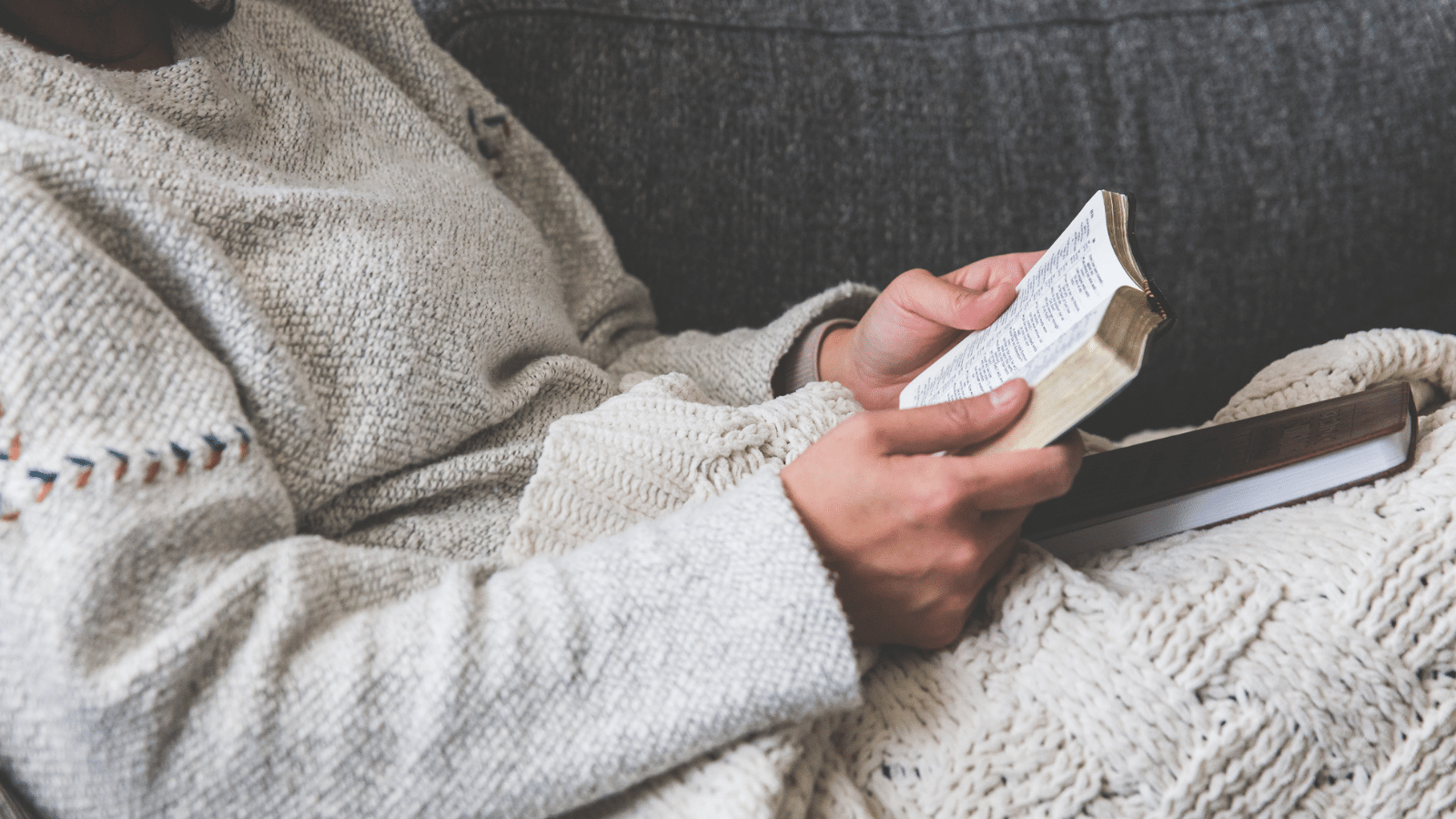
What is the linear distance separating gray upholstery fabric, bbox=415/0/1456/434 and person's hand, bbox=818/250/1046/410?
206mm

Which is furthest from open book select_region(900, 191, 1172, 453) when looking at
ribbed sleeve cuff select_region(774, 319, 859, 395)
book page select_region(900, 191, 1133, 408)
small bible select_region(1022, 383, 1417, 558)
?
ribbed sleeve cuff select_region(774, 319, 859, 395)

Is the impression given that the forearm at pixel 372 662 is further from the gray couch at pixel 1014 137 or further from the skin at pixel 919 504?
the gray couch at pixel 1014 137

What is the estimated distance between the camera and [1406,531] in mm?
526

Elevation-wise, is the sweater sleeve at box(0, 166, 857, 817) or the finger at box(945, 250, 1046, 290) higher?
the finger at box(945, 250, 1046, 290)

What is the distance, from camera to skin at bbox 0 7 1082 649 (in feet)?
1.60

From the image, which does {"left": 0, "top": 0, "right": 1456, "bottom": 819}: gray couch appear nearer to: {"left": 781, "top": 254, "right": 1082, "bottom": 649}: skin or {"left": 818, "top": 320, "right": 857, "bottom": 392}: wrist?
{"left": 818, "top": 320, "right": 857, "bottom": 392}: wrist

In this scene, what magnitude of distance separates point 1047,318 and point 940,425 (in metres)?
0.09

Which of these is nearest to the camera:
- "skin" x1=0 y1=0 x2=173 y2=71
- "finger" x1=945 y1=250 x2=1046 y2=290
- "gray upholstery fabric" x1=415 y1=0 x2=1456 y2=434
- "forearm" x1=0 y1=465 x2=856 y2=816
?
"forearm" x1=0 y1=465 x2=856 y2=816

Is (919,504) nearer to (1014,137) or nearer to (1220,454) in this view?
(1220,454)

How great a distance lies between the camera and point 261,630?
442 mm

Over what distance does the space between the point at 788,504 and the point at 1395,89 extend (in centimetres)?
90

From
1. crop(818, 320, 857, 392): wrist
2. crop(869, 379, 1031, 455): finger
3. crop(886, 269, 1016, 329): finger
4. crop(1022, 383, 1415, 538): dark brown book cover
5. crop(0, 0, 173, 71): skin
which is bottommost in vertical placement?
crop(818, 320, 857, 392): wrist

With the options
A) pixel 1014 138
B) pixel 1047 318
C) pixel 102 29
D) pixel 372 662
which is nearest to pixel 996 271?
pixel 1047 318

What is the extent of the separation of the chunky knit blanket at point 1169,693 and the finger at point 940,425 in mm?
113
